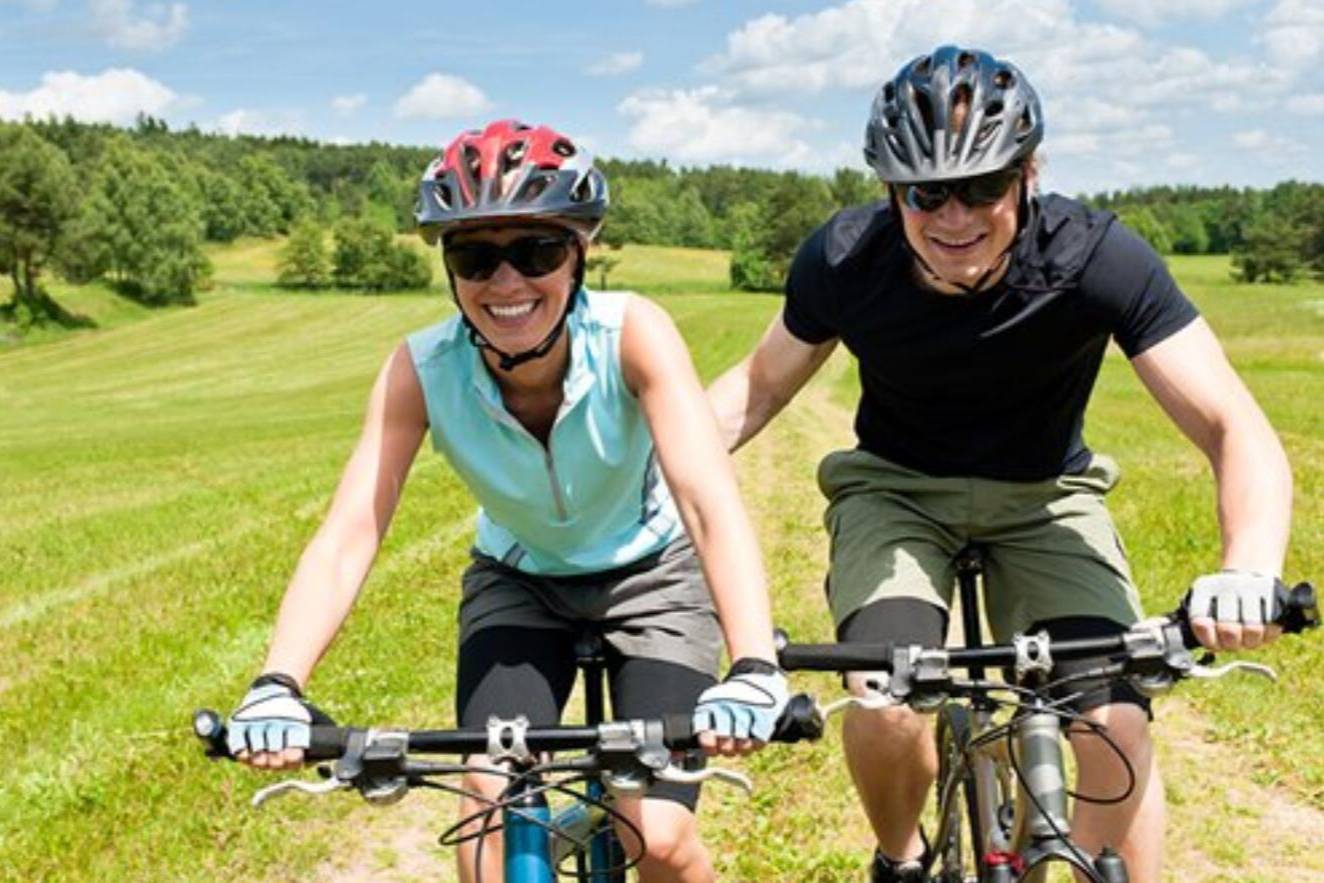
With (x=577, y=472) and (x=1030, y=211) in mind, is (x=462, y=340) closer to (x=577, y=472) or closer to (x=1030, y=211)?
(x=577, y=472)

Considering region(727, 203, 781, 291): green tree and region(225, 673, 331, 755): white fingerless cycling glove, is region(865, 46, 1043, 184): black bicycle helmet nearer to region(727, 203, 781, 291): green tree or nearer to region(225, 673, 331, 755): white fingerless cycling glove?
region(225, 673, 331, 755): white fingerless cycling glove

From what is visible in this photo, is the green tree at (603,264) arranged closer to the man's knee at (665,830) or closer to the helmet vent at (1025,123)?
the helmet vent at (1025,123)

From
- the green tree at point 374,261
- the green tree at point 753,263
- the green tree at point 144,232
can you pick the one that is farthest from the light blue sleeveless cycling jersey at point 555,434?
the green tree at point 374,261

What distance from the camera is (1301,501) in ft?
48.2

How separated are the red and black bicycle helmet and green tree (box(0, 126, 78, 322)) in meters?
69.2

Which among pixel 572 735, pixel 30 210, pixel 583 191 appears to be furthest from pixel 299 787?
pixel 30 210

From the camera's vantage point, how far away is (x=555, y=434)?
4.00 m

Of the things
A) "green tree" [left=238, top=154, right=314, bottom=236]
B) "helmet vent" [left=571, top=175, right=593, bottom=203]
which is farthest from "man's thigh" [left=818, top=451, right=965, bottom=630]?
"green tree" [left=238, top=154, right=314, bottom=236]

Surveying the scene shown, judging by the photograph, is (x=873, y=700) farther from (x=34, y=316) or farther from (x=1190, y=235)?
(x=1190, y=235)

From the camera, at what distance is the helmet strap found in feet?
12.6

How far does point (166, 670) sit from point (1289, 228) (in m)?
108

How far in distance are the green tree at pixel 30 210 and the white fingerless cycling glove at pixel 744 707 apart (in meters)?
70.3

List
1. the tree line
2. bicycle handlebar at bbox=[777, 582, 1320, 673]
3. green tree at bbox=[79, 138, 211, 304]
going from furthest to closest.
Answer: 1. green tree at bbox=[79, 138, 211, 304]
2. the tree line
3. bicycle handlebar at bbox=[777, 582, 1320, 673]

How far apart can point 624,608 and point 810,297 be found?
1.10m
